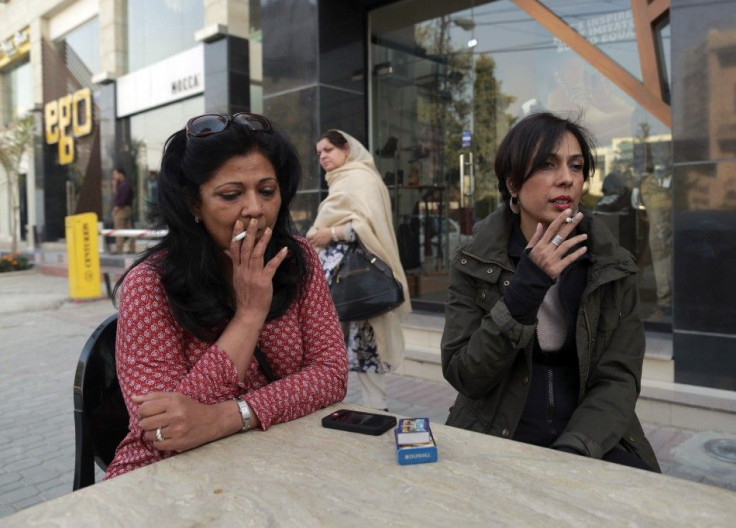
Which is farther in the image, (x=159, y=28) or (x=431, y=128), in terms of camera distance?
(x=159, y=28)

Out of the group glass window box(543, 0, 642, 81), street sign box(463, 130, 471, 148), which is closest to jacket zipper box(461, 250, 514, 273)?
glass window box(543, 0, 642, 81)

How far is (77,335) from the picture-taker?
739cm

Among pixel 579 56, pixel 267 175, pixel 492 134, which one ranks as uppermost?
pixel 579 56

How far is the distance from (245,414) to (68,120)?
59.4ft

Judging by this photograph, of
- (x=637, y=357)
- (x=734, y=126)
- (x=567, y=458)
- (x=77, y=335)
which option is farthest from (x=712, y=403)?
(x=77, y=335)

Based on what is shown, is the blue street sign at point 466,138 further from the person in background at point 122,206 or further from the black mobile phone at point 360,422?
the person in background at point 122,206

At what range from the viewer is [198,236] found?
181 cm

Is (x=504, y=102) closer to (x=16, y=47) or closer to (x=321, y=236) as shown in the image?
(x=321, y=236)

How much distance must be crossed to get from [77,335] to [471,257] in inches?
265

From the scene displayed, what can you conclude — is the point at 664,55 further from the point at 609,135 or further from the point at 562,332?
the point at 562,332

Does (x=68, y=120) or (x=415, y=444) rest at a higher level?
(x=68, y=120)

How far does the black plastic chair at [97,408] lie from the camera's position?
173 centimetres

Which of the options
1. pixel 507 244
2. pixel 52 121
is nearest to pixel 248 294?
pixel 507 244

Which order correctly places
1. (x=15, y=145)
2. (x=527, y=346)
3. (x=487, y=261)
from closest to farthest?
(x=527, y=346), (x=487, y=261), (x=15, y=145)
